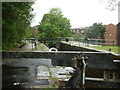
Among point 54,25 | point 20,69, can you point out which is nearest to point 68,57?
point 20,69

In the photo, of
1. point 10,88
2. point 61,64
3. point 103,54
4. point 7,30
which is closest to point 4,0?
point 7,30

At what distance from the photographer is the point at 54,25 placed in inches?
246

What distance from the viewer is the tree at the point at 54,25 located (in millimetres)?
6230

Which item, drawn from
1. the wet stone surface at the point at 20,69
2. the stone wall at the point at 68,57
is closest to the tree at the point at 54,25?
the wet stone surface at the point at 20,69

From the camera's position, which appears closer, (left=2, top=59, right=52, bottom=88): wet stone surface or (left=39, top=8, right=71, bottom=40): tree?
(left=2, top=59, right=52, bottom=88): wet stone surface

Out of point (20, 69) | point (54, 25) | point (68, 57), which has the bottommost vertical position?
point (20, 69)

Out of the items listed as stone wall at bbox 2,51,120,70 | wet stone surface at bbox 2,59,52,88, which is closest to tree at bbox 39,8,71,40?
wet stone surface at bbox 2,59,52,88

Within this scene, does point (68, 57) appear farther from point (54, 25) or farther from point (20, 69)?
point (54, 25)

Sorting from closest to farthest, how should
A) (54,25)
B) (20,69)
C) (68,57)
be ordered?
(68,57), (20,69), (54,25)

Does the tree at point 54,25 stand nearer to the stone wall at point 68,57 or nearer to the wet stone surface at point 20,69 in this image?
the wet stone surface at point 20,69

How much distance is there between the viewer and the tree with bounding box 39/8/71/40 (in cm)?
623

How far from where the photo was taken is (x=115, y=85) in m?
2.48

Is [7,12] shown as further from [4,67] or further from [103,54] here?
[103,54]

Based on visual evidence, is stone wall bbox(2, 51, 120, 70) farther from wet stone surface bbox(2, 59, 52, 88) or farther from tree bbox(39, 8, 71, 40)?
tree bbox(39, 8, 71, 40)
